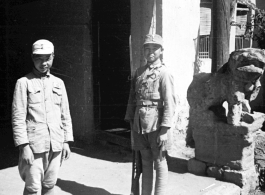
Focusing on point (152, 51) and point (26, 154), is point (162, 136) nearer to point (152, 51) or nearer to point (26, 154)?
point (152, 51)

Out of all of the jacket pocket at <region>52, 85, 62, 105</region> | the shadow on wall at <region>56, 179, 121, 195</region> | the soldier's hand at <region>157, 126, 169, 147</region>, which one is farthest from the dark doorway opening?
the jacket pocket at <region>52, 85, 62, 105</region>

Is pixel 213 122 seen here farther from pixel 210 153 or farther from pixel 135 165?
pixel 135 165

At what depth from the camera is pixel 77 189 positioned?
5031mm

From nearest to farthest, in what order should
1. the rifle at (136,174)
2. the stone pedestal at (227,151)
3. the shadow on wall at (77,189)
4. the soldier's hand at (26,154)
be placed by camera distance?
the soldier's hand at (26,154)
the rifle at (136,174)
the shadow on wall at (77,189)
the stone pedestal at (227,151)

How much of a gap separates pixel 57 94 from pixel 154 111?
1.12 m

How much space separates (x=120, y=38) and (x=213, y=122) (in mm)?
3109

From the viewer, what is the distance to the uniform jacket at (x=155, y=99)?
13.5 ft

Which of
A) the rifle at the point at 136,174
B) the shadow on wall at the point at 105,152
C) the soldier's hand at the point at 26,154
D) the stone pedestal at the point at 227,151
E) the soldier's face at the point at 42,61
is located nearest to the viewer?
the soldier's hand at the point at 26,154

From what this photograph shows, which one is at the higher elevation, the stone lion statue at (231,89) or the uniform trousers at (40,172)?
the stone lion statue at (231,89)

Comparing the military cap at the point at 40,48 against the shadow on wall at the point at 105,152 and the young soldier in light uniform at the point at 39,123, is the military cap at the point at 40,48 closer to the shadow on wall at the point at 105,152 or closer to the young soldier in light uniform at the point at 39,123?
the young soldier in light uniform at the point at 39,123

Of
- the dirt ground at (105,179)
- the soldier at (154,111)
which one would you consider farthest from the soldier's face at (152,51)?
the dirt ground at (105,179)

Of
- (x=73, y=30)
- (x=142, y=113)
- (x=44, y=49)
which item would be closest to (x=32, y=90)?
(x=44, y=49)

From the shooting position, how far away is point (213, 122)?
540 centimetres

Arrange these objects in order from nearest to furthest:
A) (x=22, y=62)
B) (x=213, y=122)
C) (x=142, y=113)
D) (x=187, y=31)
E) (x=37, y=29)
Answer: (x=142, y=113) < (x=213, y=122) < (x=187, y=31) < (x=37, y=29) < (x=22, y=62)
